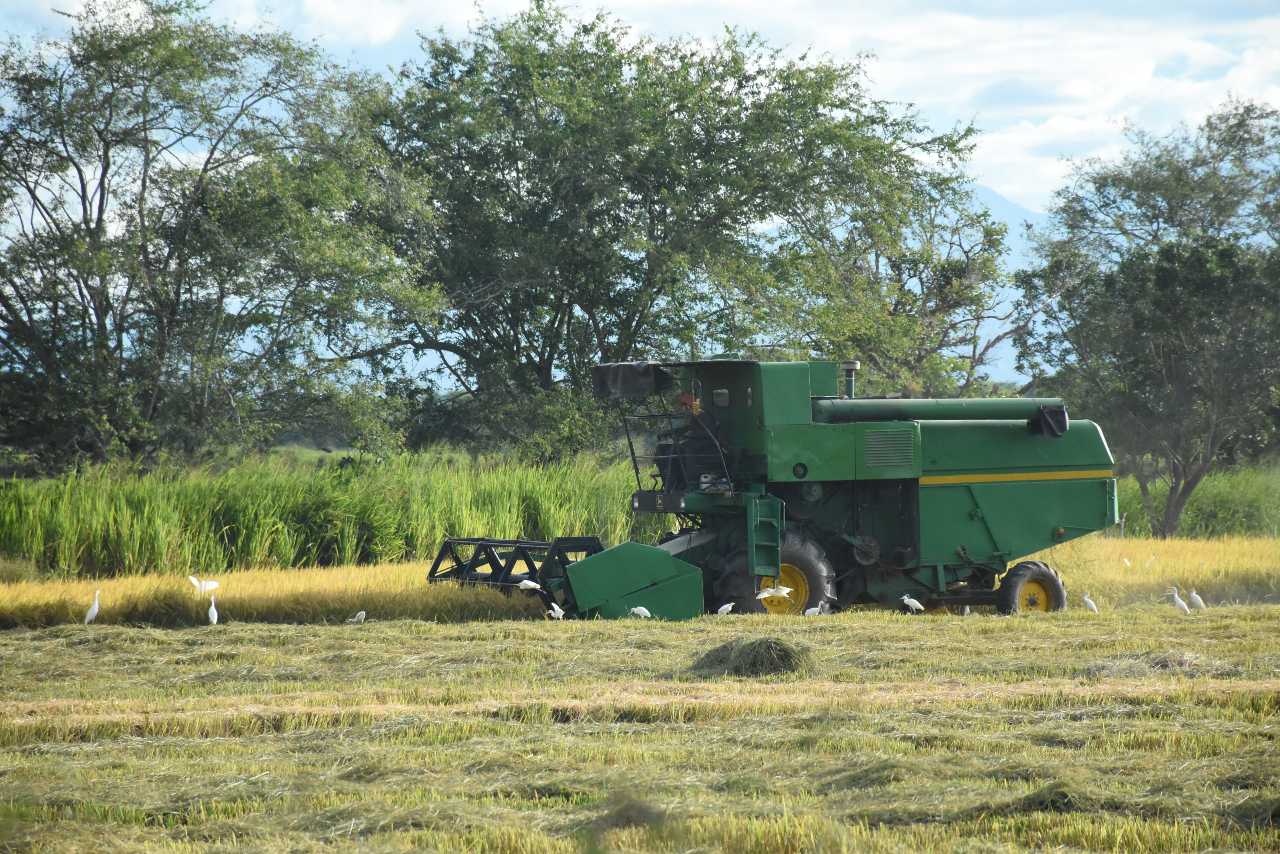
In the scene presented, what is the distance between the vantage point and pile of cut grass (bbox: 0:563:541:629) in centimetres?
1120

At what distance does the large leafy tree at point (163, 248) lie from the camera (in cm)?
1791

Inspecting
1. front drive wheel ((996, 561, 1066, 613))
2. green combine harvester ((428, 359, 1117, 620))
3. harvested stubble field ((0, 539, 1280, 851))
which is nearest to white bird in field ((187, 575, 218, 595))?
harvested stubble field ((0, 539, 1280, 851))

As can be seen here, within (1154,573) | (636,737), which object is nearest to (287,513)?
(1154,573)

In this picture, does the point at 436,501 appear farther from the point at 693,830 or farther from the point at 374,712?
the point at 693,830

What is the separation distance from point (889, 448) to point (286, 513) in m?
7.08

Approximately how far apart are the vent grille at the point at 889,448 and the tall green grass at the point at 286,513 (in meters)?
6.24

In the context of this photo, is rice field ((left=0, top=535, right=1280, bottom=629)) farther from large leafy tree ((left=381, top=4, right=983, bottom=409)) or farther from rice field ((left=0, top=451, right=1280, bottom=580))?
large leafy tree ((left=381, top=4, right=983, bottom=409))

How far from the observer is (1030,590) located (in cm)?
1276

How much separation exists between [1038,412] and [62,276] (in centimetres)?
1262

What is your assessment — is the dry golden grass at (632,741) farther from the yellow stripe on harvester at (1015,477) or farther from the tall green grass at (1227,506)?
the tall green grass at (1227,506)

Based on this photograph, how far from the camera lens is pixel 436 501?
17078 millimetres

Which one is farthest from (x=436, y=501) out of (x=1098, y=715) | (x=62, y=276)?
(x=1098, y=715)

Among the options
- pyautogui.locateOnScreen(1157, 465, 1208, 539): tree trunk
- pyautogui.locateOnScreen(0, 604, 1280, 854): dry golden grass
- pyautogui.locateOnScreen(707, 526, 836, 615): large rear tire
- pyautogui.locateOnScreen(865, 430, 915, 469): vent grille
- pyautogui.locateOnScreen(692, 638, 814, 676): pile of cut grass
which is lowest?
pyautogui.locateOnScreen(0, 604, 1280, 854): dry golden grass

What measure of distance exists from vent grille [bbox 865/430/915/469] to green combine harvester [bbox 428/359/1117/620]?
0.01 meters
